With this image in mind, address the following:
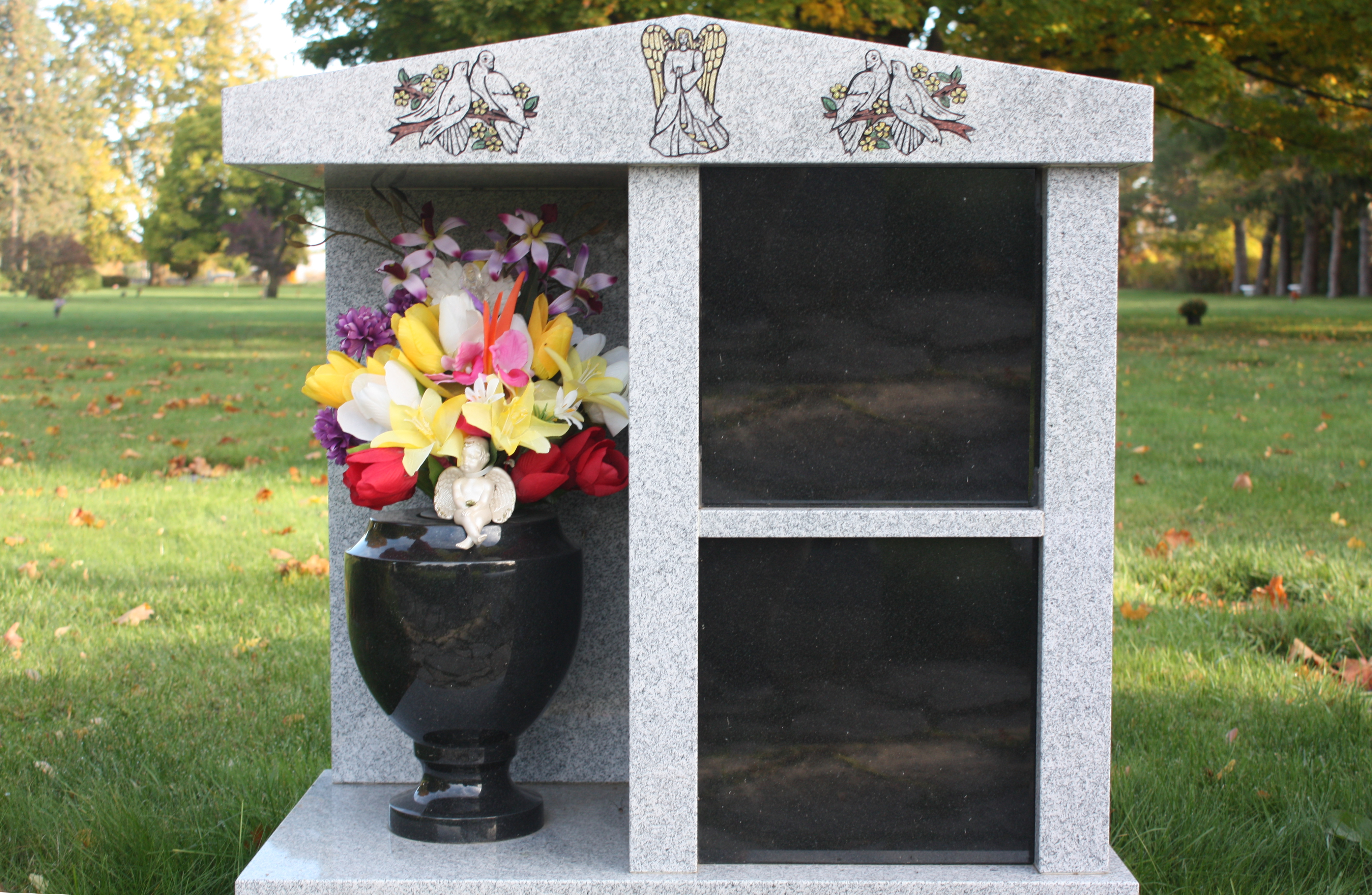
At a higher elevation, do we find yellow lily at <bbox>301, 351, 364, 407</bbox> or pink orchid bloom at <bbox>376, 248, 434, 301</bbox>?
pink orchid bloom at <bbox>376, 248, 434, 301</bbox>

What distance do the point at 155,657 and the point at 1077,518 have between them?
3.08m

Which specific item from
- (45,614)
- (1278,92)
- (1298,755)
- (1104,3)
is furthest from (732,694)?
(1278,92)

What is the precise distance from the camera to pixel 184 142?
4775 centimetres

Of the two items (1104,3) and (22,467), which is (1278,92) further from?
(22,467)

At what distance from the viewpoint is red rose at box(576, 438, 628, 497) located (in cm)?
244

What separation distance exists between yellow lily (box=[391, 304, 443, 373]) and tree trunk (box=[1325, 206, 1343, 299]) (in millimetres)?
42352

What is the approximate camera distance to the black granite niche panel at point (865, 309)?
2.20 meters

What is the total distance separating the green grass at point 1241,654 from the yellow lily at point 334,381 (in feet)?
6.49

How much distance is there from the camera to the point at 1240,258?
4894 centimetres

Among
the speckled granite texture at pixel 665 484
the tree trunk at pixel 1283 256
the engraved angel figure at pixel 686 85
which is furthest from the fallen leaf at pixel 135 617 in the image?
the tree trunk at pixel 1283 256

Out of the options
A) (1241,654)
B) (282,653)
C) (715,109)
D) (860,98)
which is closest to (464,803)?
(715,109)

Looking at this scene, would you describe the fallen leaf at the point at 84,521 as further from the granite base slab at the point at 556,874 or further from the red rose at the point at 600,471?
the red rose at the point at 600,471

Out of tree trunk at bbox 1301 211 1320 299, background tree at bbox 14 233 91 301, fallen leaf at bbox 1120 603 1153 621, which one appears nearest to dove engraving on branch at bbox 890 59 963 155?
fallen leaf at bbox 1120 603 1153 621

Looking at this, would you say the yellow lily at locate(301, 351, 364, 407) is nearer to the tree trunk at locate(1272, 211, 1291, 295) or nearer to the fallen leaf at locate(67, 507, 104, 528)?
the fallen leaf at locate(67, 507, 104, 528)
